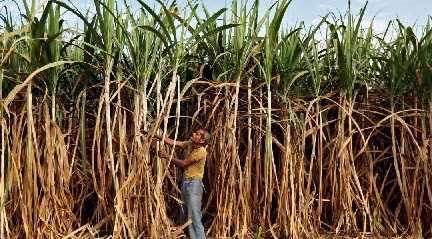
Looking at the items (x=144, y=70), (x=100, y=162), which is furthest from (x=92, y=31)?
(x=100, y=162)

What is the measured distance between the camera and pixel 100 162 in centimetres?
386

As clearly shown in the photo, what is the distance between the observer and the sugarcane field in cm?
374

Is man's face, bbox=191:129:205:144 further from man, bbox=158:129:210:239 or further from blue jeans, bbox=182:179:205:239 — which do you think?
blue jeans, bbox=182:179:205:239

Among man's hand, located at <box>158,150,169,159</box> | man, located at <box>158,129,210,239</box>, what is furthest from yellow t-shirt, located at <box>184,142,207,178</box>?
man's hand, located at <box>158,150,169,159</box>

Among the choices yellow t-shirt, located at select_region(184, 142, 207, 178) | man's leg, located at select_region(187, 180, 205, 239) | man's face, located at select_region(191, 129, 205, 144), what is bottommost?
man's leg, located at select_region(187, 180, 205, 239)

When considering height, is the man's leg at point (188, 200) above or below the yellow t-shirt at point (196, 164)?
below

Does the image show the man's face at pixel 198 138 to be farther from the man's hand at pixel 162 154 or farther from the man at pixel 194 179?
the man's hand at pixel 162 154

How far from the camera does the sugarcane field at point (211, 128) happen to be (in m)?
3.74

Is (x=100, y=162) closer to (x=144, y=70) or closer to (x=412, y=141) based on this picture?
(x=144, y=70)

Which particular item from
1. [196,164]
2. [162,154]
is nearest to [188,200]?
[196,164]

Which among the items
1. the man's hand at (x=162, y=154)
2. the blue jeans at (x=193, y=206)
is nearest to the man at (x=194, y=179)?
the blue jeans at (x=193, y=206)

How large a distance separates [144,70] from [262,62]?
0.94 meters

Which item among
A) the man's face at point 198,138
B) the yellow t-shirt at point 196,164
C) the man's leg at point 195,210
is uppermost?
the man's face at point 198,138

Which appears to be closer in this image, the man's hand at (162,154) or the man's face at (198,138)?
the man's hand at (162,154)
